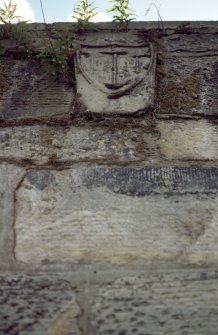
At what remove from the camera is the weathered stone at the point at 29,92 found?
206 centimetres

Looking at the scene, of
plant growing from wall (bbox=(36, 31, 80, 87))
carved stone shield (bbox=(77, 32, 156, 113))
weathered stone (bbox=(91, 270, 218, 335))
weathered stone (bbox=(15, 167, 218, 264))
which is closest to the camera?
weathered stone (bbox=(91, 270, 218, 335))

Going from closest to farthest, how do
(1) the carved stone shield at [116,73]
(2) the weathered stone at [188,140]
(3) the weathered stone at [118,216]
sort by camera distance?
(3) the weathered stone at [118,216], (2) the weathered stone at [188,140], (1) the carved stone shield at [116,73]

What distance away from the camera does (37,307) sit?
5.11 feet

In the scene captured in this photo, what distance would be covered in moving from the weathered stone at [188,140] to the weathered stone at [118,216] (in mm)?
74

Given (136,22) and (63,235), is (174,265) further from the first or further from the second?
(136,22)

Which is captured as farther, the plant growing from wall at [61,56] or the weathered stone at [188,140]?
the plant growing from wall at [61,56]

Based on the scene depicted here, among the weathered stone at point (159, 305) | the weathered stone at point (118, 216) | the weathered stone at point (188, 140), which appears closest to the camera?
the weathered stone at point (159, 305)

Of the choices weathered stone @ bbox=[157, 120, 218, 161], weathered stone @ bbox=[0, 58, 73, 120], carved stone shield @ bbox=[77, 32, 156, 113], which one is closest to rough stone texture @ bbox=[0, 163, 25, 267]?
weathered stone @ bbox=[0, 58, 73, 120]

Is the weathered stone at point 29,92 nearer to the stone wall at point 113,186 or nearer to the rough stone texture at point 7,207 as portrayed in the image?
the stone wall at point 113,186

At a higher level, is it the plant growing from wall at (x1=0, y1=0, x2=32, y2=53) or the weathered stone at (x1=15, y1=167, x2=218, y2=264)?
the plant growing from wall at (x1=0, y1=0, x2=32, y2=53)

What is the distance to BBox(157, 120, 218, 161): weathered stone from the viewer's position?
1.91 metres

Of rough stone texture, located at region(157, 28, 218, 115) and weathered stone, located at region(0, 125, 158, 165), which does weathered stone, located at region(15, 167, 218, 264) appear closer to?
weathered stone, located at region(0, 125, 158, 165)

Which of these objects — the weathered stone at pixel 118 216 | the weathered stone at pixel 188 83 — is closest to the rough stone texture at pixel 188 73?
the weathered stone at pixel 188 83

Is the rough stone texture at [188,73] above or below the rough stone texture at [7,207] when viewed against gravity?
above
